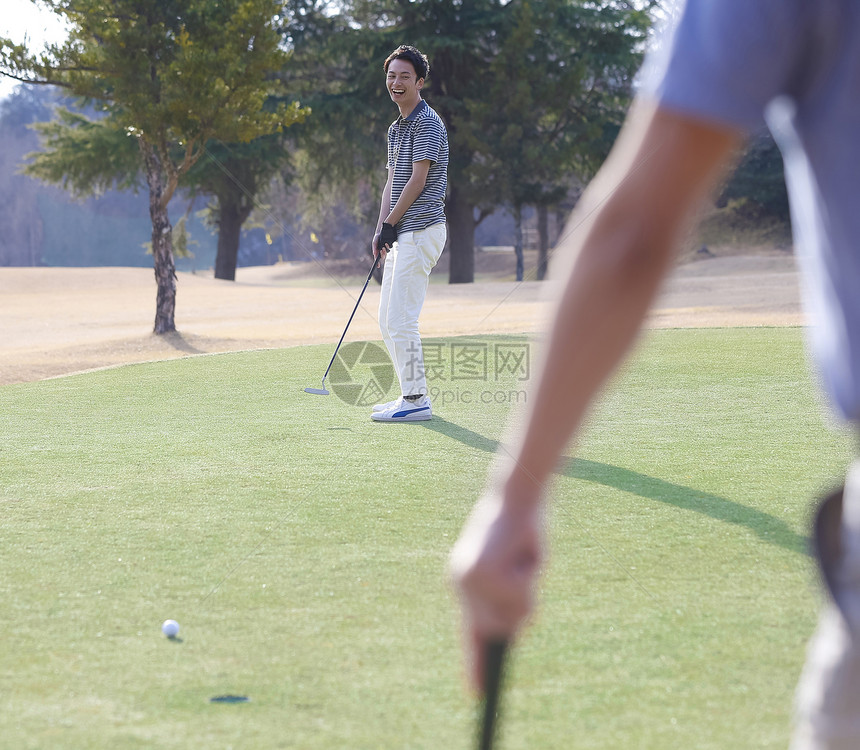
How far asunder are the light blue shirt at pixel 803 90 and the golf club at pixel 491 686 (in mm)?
410

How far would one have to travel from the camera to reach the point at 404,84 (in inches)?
236

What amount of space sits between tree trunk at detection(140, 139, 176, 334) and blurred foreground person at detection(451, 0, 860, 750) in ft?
46.2

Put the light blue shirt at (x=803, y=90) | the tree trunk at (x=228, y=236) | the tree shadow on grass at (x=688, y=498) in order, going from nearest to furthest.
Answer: the light blue shirt at (x=803, y=90) < the tree shadow on grass at (x=688, y=498) < the tree trunk at (x=228, y=236)

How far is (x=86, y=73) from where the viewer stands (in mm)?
15195

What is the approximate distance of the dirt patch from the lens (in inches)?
550

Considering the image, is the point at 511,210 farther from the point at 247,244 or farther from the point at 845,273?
the point at 247,244

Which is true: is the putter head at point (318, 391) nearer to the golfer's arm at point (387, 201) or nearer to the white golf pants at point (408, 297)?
the white golf pants at point (408, 297)

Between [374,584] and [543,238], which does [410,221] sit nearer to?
[374,584]

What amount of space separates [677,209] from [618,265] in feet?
0.23

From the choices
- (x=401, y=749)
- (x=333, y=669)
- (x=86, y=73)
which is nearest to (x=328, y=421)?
(x=333, y=669)

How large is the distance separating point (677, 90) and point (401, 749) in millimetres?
1454

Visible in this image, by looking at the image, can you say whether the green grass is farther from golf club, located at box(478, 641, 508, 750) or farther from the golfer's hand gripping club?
the golfer's hand gripping club

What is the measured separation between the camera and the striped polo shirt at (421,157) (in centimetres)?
602

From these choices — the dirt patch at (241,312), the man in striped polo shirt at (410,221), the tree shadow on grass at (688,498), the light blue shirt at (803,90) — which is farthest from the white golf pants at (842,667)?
the dirt patch at (241,312)
